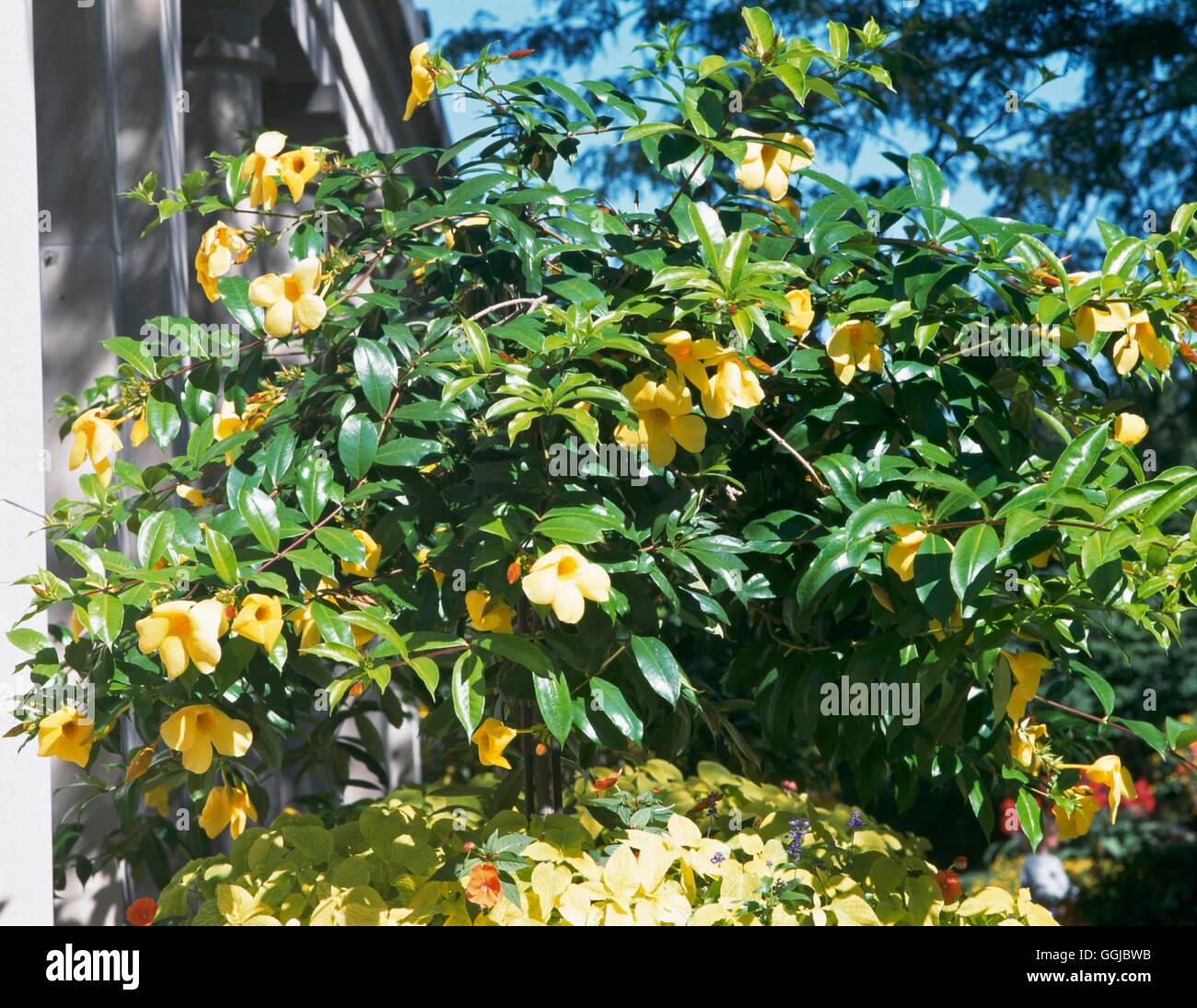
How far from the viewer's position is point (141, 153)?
12.1ft

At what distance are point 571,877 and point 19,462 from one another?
1.42 m

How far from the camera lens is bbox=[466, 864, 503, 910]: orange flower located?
2018mm

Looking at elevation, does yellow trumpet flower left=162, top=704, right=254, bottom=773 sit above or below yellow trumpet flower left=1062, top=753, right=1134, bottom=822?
above

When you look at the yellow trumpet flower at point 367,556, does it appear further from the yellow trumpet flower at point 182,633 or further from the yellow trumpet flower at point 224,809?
the yellow trumpet flower at point 224,809

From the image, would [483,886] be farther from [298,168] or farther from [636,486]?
[298,168]

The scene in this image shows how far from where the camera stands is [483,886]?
6.64 feet

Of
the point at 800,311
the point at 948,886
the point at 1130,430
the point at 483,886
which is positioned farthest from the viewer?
the point at 948,886

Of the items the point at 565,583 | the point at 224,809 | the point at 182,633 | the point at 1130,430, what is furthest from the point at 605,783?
the point at 1130,430

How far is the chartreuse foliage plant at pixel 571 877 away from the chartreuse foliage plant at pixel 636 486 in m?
0.02

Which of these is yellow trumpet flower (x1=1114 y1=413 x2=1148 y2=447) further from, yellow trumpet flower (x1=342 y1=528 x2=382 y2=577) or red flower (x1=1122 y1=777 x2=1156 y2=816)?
red flower (x1=1122 y1=777 x2=1156 y2=816)

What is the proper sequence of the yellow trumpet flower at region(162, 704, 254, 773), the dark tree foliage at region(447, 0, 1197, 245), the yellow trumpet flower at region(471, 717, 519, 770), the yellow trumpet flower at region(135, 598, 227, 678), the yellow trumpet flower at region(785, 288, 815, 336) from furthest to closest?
1. the dark tree foliage at region(447, 0, 1197, 245)
2. the yellow trumpet flower at region(785, 288, 815, 336)
3. the yellow trumpet flower at region(471, 717, 519, 770)
4. the yellow trumpet flower at region(162, 704, 254, 773)
5. the yellow trumpet flower at region(135, 598, 227, 678)

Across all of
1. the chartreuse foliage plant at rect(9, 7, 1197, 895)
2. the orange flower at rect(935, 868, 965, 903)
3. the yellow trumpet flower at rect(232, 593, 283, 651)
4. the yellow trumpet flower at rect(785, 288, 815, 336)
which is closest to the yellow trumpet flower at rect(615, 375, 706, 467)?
the chartreuse foliage plant at rect(9, 7, 1197, 895)
